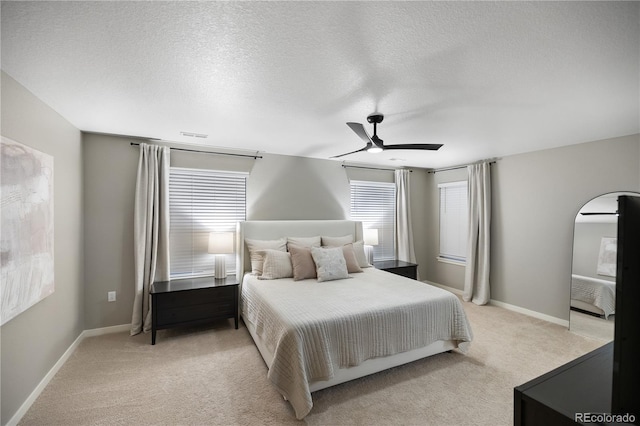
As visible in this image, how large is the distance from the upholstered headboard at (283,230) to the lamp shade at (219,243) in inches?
8.1

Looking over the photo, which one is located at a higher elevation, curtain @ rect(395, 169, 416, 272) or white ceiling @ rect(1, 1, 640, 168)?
white ceiling @ rect(1, 1, 640, 168)

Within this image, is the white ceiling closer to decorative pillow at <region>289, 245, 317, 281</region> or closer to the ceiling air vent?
the ceiling air vent

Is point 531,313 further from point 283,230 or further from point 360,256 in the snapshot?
point 283,230

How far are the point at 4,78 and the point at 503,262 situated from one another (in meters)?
5.94

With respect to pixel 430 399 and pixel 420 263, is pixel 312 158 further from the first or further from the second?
pixel 430 399

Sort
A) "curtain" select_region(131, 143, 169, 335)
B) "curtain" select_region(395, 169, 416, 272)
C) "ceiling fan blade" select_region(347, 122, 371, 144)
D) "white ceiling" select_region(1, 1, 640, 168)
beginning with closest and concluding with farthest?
"white ceiling" select_region(1, 1, 640, 168) < "ceiling fan blade" select_region(347, 122, 371, 144) < "curtain" select_region(131, 143, 169, 335) < "curtain" select_region(395, 169, 416, 272)

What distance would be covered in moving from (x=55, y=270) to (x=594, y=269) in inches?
232

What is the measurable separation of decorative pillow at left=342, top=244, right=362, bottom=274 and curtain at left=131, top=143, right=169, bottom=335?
2.37 m

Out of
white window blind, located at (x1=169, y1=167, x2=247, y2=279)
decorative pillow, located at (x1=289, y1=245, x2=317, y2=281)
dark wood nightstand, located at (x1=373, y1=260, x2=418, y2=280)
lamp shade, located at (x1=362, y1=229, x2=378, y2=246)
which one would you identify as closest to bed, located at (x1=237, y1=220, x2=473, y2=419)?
decorative pillow, located at (x1=289, y1=245, x2=317, y2=281)

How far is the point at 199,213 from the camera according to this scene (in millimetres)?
3973

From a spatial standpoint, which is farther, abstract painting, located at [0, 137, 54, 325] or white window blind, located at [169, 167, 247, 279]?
white window blind, located at [169, 167, 247, 279]

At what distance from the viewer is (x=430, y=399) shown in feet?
7.41

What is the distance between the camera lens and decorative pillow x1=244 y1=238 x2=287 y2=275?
373 cm

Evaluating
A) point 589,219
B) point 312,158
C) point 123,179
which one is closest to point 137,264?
point 123,179
